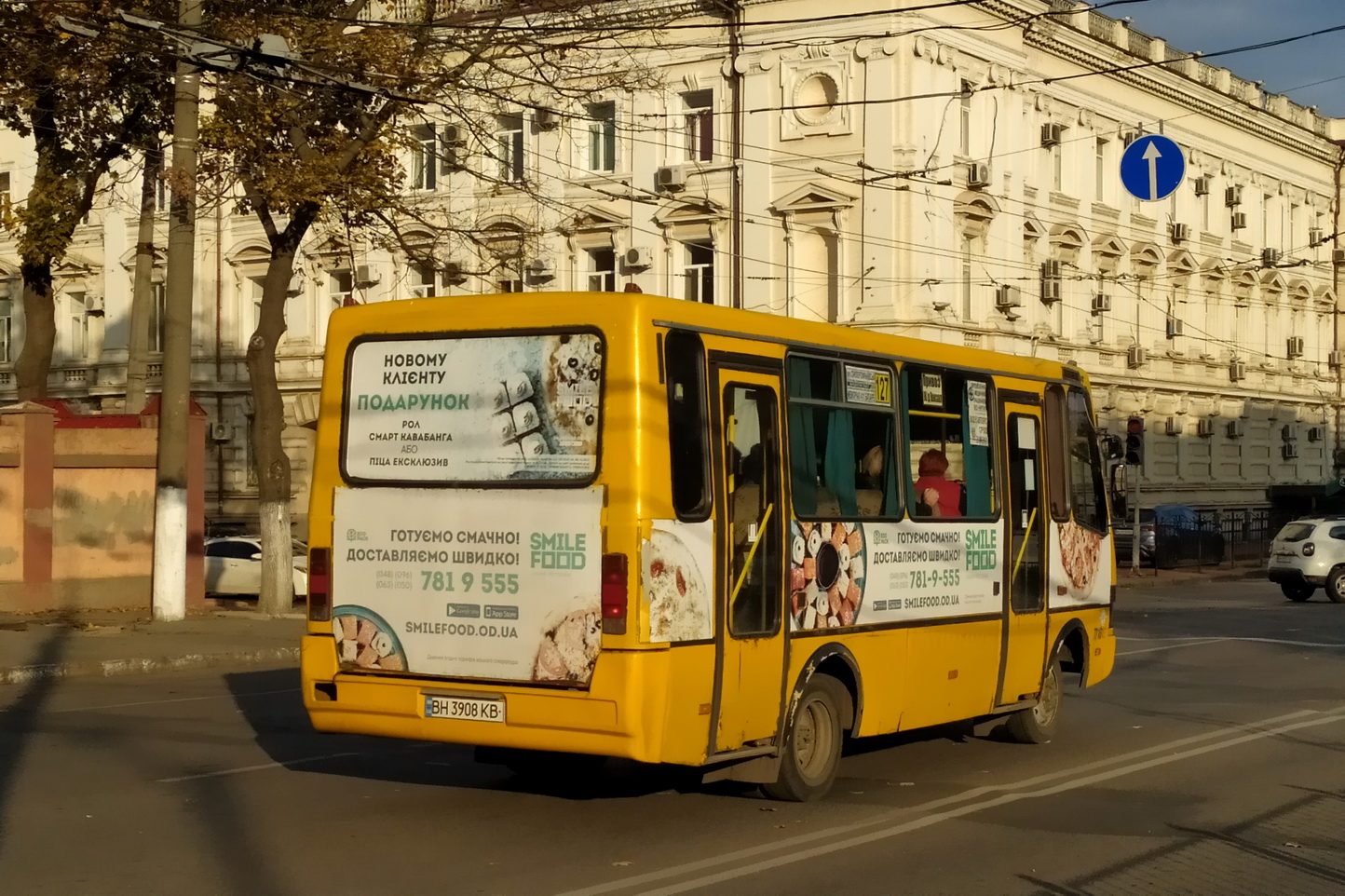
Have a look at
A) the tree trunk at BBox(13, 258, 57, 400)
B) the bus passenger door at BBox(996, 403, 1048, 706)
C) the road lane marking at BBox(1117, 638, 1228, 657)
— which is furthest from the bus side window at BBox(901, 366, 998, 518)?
the tree trunk at BBox(13, 258, 57, 400)

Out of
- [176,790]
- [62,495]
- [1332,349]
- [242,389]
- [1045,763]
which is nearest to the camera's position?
[176,790]

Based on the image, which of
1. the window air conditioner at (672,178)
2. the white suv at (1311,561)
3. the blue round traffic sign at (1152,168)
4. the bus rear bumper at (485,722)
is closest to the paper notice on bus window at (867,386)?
the bus rear bumper at (485,722)

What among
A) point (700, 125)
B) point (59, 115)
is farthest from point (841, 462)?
point (700, 125)

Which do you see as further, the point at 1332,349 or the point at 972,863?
the point at 1332,349

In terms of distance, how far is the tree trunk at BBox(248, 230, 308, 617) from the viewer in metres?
24.5

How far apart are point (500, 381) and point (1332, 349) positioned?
6073cm

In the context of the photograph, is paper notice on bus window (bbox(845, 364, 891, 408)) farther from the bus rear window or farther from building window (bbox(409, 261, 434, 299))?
building window (bbox(409, 261, 434, 299))

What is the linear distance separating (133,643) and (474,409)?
39.2 ft

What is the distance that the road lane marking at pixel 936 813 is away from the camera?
816cm

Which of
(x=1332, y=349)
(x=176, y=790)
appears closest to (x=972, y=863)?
(x=176, y=790)

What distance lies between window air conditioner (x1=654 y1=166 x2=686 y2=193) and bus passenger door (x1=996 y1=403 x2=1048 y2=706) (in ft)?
95.8

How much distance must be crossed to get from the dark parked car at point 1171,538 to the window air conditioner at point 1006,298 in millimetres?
6350

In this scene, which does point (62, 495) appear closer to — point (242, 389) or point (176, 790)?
point (176, 790)

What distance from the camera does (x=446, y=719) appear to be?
9469 mm
